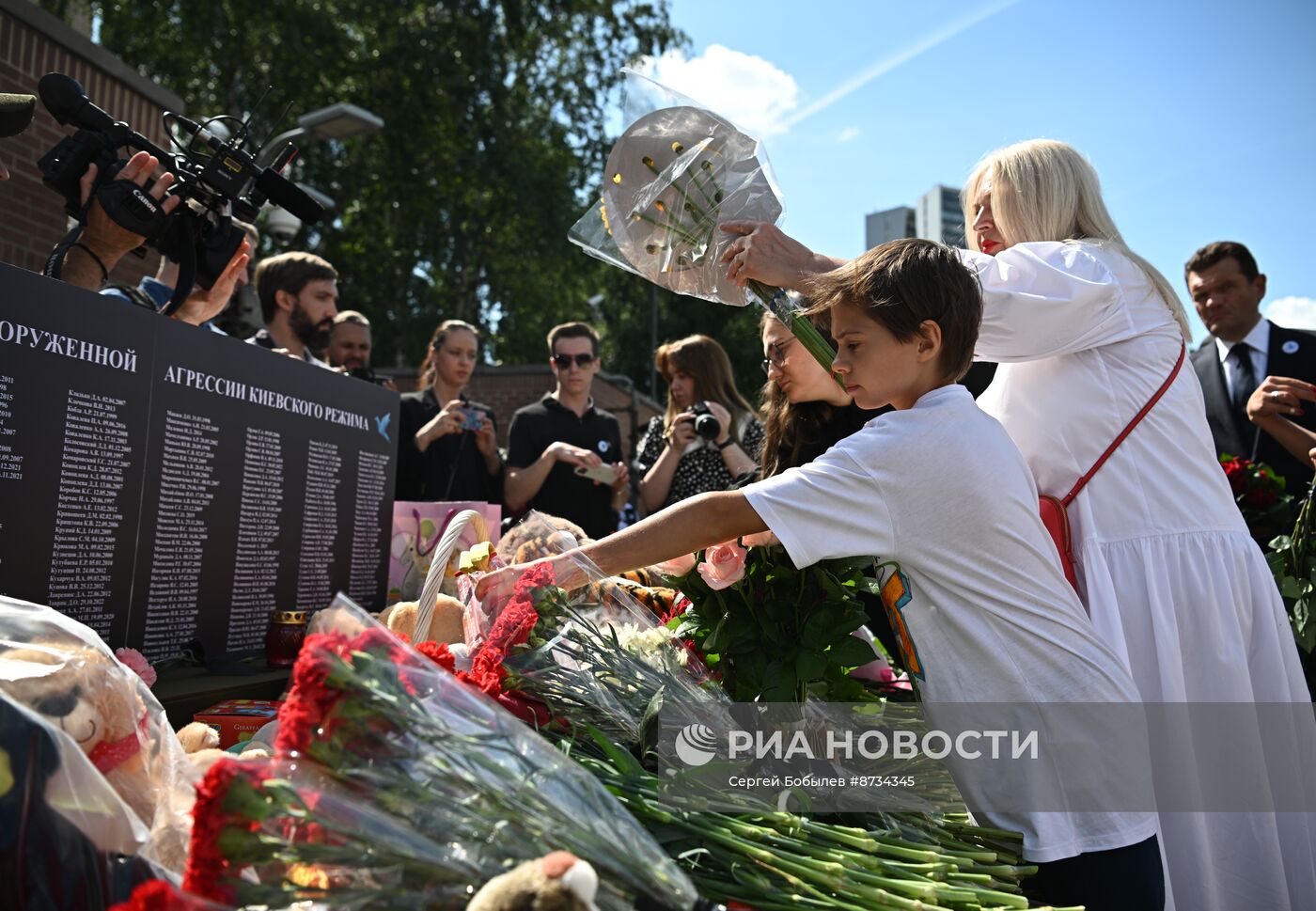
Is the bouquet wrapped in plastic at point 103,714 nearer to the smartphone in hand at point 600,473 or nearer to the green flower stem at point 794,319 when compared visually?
the green flower stem at point 794,319

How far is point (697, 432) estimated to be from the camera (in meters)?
4.51

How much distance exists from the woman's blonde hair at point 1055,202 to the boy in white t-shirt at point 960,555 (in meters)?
0.92

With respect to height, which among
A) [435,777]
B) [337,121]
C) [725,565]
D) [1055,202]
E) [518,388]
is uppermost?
[337,121]

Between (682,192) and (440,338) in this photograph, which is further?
Result: (440,338)

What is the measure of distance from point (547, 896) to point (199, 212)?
2.62 m

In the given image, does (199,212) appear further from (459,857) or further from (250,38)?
(250,38)

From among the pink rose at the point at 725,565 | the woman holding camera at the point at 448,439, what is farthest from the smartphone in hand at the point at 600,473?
the pink rose at the point at 725,565

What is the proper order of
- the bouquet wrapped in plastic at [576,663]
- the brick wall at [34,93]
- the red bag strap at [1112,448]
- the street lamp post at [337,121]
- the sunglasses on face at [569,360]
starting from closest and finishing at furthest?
the bouquet wrapped in plastic at [576,663]
the red bag strap at [1112,448]
the sunglasses on face at [569,360]
the brick wall at [34,93]
the street lamp post at [337,121]

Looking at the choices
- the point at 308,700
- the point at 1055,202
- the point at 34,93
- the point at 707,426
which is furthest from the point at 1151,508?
the point at 34,93

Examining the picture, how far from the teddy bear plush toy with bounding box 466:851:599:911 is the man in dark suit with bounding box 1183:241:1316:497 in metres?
4.67

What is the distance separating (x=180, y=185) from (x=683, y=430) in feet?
7.79

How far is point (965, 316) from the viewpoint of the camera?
1889 mm

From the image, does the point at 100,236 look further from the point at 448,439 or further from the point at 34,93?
the point at 34,93

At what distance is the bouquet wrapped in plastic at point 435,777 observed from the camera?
105cm
